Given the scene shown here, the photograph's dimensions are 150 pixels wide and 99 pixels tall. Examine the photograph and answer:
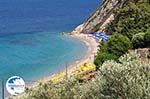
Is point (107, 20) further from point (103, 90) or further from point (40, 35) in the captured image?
point (103, 90)

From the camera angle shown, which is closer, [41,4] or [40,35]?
[40,35]

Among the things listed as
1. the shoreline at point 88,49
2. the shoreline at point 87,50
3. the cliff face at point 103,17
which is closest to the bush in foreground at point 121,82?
the shoreline at point 87,50

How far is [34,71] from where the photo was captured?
169ft

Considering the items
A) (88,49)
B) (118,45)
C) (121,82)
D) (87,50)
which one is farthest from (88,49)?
(121,82)

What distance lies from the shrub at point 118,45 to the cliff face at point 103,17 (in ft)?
97.4

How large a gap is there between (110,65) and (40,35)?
223ft

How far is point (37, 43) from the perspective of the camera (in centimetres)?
7125

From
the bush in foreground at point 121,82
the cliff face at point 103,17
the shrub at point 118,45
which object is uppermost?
the cliff face at point 103,17

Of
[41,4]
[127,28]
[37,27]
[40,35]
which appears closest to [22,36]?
[40,35]

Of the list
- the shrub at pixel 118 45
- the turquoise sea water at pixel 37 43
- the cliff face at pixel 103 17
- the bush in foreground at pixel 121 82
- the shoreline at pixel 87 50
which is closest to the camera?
the bush in foreground at pixel 121 82

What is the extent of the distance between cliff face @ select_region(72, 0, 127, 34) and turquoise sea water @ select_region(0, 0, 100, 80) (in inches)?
164

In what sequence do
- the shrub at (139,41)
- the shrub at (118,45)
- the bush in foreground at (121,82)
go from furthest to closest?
the shrub at (118,45) < the shrub at (139,41) < the bush in foreground at (121,82)

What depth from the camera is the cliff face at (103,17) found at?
235ft

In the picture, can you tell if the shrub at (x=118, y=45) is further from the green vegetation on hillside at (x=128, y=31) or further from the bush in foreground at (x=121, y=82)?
the bush in foreground at (x=121, y=82)
